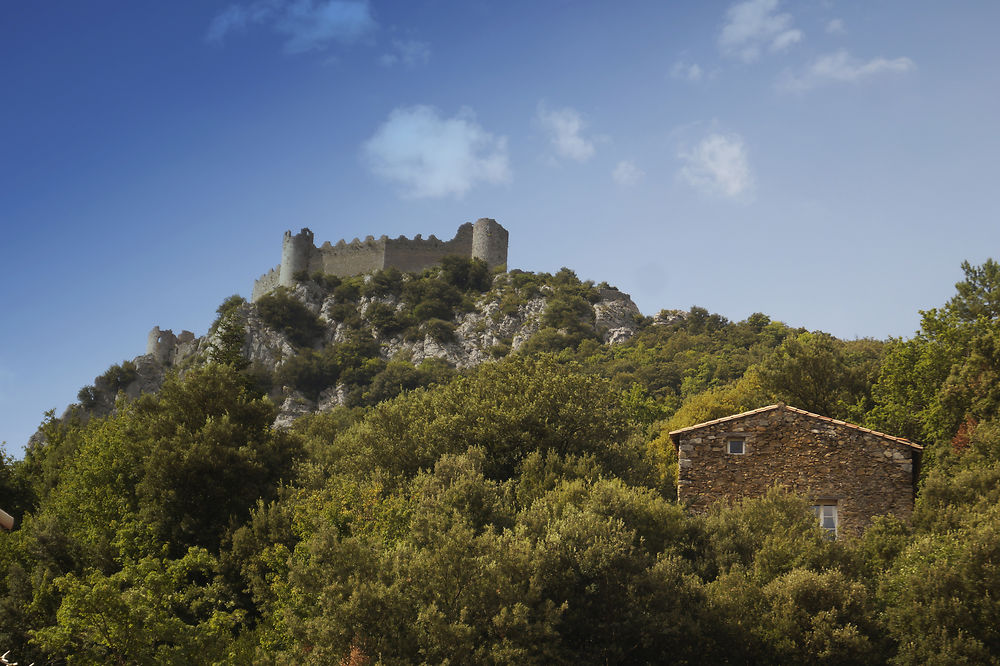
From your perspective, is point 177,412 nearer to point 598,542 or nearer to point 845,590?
point 598,542

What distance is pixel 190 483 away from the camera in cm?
2867

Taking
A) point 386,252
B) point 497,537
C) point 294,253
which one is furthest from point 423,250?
point 497,537

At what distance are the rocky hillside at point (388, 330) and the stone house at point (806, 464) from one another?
159 feet

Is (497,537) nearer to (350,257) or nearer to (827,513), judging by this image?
(827,513)

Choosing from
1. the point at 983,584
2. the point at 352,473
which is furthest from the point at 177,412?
the point at 983,584

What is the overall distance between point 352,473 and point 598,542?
12.9 meters

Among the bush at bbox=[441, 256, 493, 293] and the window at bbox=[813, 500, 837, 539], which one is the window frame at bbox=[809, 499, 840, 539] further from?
the bush at bbox=[441, 256, 493, 293]

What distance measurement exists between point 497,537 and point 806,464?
34.5ft

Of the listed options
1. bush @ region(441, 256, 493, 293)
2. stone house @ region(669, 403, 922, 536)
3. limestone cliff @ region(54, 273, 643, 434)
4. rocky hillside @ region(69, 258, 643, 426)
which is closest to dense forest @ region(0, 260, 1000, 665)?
stone house @ region(669, 403, 922, 536)

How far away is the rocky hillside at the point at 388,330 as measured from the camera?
79.8 meters

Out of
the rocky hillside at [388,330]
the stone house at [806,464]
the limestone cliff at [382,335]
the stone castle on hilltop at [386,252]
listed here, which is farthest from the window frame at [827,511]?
the stone castle on hilltop at [386,252]

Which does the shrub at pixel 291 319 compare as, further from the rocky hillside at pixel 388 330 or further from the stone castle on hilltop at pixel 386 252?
the stone castle on hilltop at pixel 386 252

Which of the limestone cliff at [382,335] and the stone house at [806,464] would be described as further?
the limestone cliff at [382,335]

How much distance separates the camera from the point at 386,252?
103 metres
